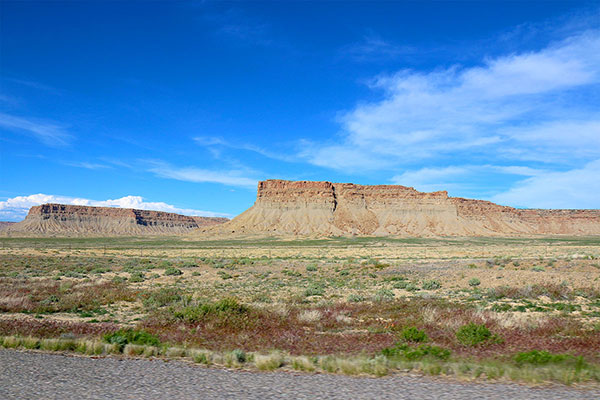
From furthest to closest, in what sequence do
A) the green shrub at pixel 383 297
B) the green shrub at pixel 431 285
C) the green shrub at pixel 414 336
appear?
the green shrub at pixel 431 285
the green shrub at pixel 383 297
the green shrub at pixel 414 336

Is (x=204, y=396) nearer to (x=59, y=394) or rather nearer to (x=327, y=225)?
(x=59, y=394)

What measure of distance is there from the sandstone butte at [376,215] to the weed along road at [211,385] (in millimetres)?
130774

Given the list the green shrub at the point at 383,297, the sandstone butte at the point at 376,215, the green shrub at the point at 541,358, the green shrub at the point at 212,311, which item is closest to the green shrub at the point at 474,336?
the green shrub at the point at 541,358

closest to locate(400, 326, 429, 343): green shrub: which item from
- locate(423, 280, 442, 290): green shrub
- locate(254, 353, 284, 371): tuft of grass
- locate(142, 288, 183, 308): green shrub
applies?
locate(254, 353, 284, 371): tuft of grass

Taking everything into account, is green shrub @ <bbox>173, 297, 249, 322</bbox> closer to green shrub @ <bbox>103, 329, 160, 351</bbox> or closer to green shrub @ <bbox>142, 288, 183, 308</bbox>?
green shrub @ <bbox>103, 329, 160, 351</bbox>

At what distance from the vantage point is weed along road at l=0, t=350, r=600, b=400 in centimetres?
613

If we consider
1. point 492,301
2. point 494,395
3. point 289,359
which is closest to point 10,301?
point 289,359

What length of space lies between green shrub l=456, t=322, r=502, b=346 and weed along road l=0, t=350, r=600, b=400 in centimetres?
311

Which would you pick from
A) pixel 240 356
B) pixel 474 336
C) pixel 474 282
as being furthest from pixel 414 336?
pixel 474 282

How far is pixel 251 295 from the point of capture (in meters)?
19.9

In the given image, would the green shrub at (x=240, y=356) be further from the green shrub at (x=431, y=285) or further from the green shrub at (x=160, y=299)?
the green shrub at (x=431, y=285)

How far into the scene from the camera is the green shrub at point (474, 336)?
952 centimetres

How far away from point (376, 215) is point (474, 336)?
15194 centimetres

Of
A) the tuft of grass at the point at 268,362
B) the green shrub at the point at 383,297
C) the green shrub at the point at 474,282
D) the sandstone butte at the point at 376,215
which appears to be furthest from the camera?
the sandstone butte at the point at 376,215
